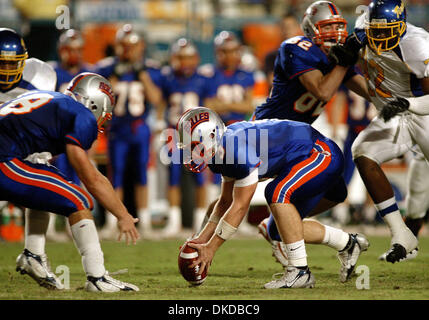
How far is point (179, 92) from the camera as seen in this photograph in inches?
320

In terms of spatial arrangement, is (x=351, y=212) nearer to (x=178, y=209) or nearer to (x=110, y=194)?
(x=178, y=209)

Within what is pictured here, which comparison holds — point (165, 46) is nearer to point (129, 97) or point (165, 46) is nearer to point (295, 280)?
point (129, 97)

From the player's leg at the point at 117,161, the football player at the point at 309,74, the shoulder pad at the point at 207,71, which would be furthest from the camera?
the shoulder pad at the point at 207,71

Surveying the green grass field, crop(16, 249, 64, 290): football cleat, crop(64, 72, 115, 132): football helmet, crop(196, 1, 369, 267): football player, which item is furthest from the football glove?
crop(16, 249, 64, 290): football cleat

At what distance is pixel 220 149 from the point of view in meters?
4.10

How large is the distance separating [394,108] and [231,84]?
154 inches

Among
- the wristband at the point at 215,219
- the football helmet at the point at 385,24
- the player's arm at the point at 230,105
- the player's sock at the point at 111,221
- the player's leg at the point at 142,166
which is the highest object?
the football helmet at the point at 385,24

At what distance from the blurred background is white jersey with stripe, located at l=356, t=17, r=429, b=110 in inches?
121

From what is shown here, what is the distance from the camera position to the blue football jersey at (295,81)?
16.2ft

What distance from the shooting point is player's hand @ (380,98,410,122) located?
4434mm

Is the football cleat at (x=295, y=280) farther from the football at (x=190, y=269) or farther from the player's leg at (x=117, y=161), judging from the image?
the player's leg at (x=117, y=161)

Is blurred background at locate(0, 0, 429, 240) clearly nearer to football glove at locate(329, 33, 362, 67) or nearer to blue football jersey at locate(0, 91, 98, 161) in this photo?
football glove at locate(329, 33, 362, 67)

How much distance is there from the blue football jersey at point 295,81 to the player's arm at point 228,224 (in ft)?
3.86

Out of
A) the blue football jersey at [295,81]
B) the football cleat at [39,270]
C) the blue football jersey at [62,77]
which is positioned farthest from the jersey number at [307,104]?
the blue football jersey at [62,77]
